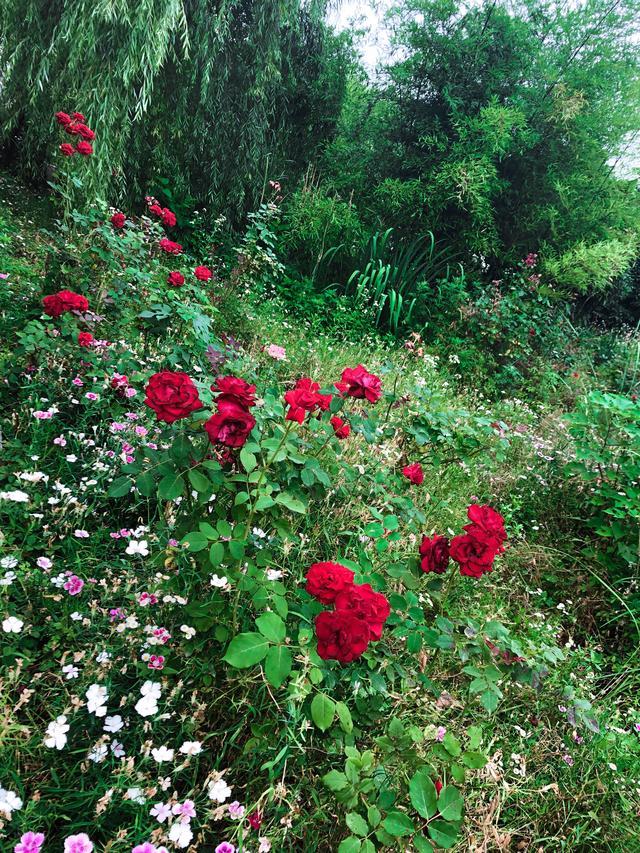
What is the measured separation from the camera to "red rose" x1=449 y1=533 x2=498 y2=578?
3.54ft

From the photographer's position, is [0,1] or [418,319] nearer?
[0,1]

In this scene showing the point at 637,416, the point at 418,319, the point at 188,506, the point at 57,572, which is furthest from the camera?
the point at 418,319

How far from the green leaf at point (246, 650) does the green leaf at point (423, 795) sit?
12.9 inches

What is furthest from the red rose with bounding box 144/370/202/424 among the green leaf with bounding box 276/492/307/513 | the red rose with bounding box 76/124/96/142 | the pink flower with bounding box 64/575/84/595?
the red rose with bounding box 76/124/96/142

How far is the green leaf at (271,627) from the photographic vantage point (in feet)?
2.71

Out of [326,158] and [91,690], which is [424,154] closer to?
[326,158]

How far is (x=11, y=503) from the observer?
4.60 feet

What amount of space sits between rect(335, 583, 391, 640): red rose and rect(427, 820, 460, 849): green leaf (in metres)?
0.29

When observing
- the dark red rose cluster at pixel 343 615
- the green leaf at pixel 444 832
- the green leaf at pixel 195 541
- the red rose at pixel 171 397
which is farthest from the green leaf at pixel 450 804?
the red rose at pixel 171 397

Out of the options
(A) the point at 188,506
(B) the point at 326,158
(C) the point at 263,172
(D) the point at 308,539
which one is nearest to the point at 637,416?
(D) the point at 308,539

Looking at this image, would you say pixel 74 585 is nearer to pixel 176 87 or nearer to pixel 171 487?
Answer: pixel 171 487

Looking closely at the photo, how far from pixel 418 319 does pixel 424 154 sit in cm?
235

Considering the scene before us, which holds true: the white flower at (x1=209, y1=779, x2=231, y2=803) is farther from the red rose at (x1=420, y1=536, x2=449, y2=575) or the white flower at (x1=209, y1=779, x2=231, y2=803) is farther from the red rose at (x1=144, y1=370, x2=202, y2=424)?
the red rose at (x1=144, y1=370, x2=202, y2=424)

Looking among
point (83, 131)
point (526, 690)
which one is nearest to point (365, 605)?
point (526, 690)
